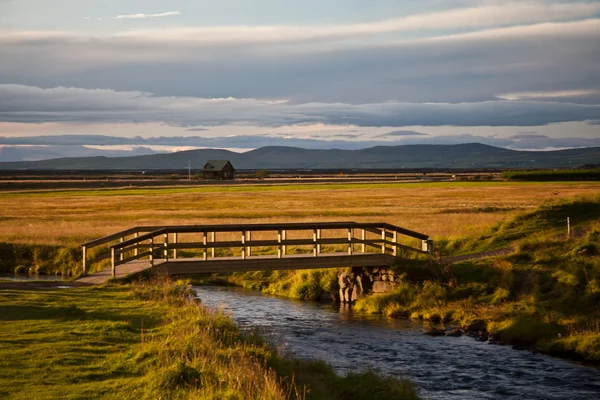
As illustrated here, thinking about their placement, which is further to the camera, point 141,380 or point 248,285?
point 248,285

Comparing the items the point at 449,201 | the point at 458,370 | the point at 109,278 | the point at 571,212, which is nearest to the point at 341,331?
the point at 458,370

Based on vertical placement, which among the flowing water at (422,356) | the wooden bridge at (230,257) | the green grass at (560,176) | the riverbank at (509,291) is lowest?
the flowing water at (422,356)

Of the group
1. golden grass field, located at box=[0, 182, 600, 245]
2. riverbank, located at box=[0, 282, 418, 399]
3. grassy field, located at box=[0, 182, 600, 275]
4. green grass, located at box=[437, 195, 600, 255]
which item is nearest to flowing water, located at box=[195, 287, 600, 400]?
riverbank, located at box=[0, 282, 418, 399]

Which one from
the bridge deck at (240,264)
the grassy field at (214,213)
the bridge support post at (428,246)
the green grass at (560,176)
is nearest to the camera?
the bridge deck at (240,264)

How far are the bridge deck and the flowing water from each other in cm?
202

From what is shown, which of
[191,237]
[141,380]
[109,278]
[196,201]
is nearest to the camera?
[141,380]

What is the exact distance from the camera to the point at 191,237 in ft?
169

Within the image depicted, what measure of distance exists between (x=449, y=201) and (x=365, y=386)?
229 feet

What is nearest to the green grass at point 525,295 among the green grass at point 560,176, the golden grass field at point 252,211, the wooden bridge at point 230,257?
the wooden bridge at point 230,257

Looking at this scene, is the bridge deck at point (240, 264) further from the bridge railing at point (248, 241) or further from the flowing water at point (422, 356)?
the flowing water at point (422, 356)

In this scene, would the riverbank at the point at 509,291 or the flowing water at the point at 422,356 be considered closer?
the flowing water at the point at 422,356

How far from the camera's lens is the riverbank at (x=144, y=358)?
14891 millimetres

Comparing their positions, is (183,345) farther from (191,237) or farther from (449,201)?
(449,201)

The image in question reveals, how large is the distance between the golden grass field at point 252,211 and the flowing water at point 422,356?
17022mm
